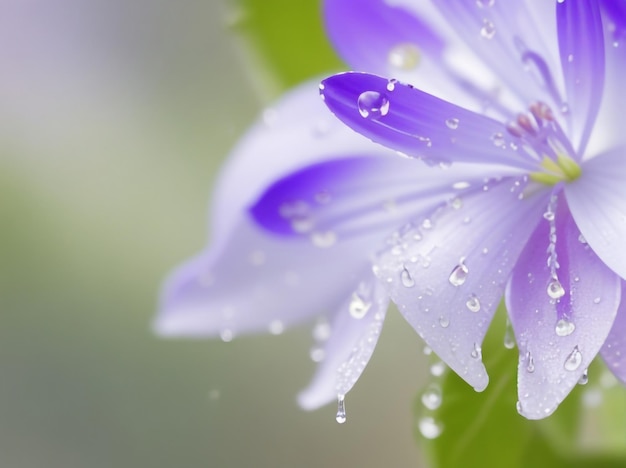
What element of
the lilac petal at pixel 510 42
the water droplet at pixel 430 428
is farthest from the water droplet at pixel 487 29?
the water droplet at pixel 430 428

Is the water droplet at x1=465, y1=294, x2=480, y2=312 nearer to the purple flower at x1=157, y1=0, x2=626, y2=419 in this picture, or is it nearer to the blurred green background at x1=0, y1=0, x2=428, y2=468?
the purple flower at x1=157, y1=0, x2=626, y2=419

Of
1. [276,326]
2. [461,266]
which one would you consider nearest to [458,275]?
[461,266]

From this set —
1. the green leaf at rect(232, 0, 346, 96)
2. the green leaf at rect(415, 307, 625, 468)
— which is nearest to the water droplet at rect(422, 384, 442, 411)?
the green leaf at rect(415, 307, 625, 468)

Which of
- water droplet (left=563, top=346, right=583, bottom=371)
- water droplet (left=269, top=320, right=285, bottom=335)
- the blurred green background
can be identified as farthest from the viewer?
the blurred green background

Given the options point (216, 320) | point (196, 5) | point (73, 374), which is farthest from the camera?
point (196, 5)

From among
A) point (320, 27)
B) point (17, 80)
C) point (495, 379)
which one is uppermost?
point (17, 80)

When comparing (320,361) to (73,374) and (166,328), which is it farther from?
(73,374)

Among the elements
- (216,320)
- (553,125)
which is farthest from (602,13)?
(216,320)
